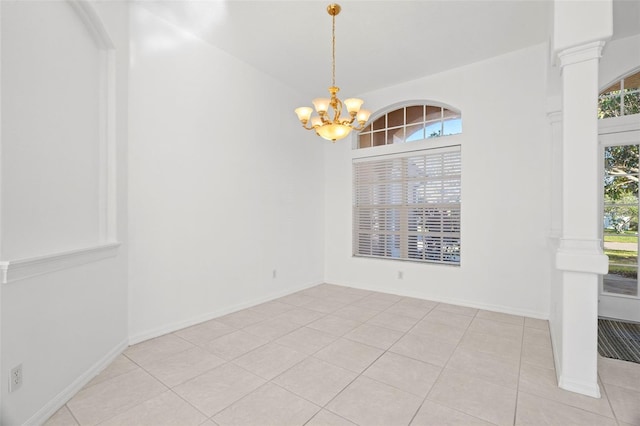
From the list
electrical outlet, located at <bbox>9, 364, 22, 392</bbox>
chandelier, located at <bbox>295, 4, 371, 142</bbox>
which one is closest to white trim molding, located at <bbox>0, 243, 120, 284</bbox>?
electrical outlet, located at <bbox>9, 364, 22, 392</bbox>

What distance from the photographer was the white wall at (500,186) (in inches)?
143

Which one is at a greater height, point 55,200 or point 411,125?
point 411,125

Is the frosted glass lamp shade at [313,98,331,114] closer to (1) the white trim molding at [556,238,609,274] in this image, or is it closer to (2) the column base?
(1) the white trim molding at [556,238,609,274]

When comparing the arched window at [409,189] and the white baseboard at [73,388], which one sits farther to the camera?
the arched window at [409,189]

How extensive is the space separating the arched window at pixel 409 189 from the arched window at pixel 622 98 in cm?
155

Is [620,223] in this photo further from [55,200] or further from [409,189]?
[55,200]

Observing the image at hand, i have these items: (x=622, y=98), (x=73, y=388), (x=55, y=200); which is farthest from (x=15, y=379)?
(x=622, y=98)

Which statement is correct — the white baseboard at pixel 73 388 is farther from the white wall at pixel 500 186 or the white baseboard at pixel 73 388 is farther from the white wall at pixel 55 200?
the white wall at pixel 500 186

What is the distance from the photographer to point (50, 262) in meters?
1.90

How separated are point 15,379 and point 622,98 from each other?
5.81 m

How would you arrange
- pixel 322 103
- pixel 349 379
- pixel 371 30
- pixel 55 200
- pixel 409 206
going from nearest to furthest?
pixel 55 200 → pixel 349 379 → pixel 322 103 → pixel 371 30 → pixel 409 206

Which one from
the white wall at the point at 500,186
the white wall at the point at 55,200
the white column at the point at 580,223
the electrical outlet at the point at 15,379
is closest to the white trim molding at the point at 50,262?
the white wall at the point at 55,200

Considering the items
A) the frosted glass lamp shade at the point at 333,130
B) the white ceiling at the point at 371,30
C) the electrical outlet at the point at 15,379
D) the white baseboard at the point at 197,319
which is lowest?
the white baseboard at the point at 197,319

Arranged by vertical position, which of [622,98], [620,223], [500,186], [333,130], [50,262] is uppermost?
[622,98]
